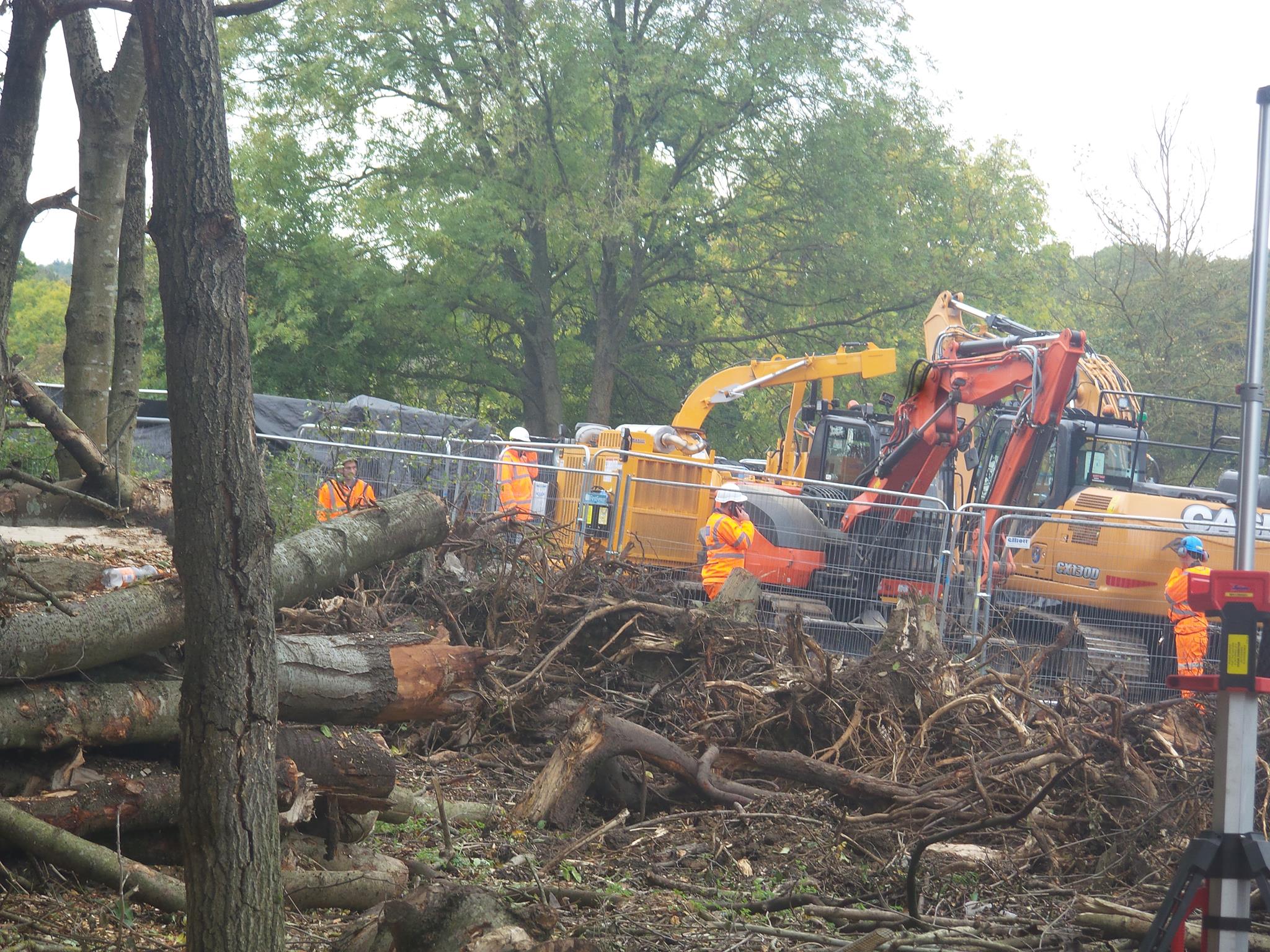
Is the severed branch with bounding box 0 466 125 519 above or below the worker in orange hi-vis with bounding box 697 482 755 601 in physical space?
above

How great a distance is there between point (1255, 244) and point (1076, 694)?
146 inches

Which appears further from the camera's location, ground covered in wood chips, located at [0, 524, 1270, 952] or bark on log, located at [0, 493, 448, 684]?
ground covered in wood chips, located at [0, 524, 1270, 952]

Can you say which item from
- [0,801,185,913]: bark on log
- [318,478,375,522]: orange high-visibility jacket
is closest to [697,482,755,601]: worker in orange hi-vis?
[318,478,375,522]: orange high-visibility jacket

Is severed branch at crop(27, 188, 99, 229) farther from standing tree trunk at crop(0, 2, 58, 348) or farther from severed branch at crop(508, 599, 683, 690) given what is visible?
severed branch at crop(508, 599, 683, 690)

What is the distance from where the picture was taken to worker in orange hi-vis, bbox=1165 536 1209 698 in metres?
9.27

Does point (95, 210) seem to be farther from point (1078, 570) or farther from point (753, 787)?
point (1078, 570)

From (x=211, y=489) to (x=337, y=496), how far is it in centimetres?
699

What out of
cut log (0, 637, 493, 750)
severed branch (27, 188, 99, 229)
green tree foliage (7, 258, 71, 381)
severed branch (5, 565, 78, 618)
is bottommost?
cut log (0, 637, 493, 750)

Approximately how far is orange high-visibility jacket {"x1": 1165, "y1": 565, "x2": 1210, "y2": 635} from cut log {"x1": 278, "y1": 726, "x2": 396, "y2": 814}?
6.87m

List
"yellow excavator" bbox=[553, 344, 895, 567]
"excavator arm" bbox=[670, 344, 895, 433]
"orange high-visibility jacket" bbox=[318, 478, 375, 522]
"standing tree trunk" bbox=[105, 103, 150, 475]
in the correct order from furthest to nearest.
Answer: "excavator arm" bbox=[670, 344, 895, 433] → "yellow excavator" bbox=[553, 344, 895, 567] → "orange high-visibility jacket" bbox=[318, 478, 375, 522] → "standing tree trunk" bbox=[105, 103, 150, 475]

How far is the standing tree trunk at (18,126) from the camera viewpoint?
157 inches

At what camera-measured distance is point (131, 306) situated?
23.0 ft

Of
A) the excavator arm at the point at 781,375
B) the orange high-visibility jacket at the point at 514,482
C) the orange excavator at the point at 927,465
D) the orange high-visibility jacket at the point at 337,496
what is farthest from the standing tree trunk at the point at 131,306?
the excavator arm at the point at 781,375

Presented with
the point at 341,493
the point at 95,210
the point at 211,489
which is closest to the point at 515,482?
the point at 341,493
